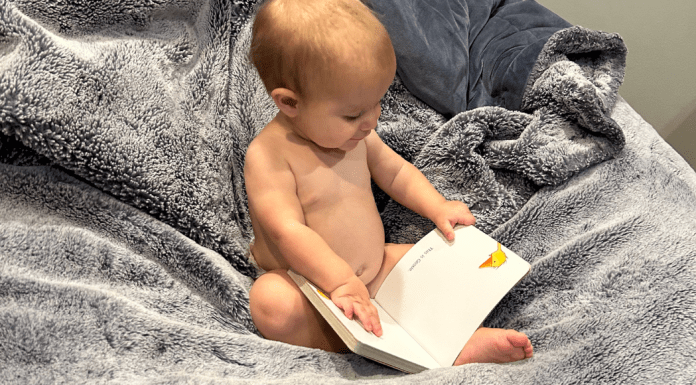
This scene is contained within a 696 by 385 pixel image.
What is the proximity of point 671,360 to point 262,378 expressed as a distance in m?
0.46

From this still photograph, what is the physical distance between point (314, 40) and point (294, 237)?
0.24m

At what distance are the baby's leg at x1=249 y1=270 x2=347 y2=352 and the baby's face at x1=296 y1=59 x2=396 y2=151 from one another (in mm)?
193

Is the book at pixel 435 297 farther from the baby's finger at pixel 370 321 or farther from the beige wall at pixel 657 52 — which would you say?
the beige wall at pixel 657 52

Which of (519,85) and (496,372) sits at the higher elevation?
(519,85)

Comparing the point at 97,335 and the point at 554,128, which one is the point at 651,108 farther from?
the point at 97,335

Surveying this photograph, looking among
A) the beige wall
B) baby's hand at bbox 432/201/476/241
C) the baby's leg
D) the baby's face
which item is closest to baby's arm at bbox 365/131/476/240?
baby's hand at bbox 432/201/476/241

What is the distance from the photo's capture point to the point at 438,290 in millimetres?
704

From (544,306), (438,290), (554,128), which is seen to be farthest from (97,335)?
(554,128)

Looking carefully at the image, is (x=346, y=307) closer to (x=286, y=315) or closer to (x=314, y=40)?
(x=286, y=315)

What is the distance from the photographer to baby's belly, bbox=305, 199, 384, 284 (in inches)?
28.6

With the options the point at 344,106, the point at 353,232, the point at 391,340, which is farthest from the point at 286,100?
the point at 391,340

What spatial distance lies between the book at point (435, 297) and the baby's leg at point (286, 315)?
0.02 meters

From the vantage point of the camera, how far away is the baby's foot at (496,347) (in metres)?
0.62

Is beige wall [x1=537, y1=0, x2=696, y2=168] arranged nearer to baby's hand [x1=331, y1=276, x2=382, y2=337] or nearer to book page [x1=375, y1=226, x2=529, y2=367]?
book page [x1=375, y1=226, x2=529, y2=367]
